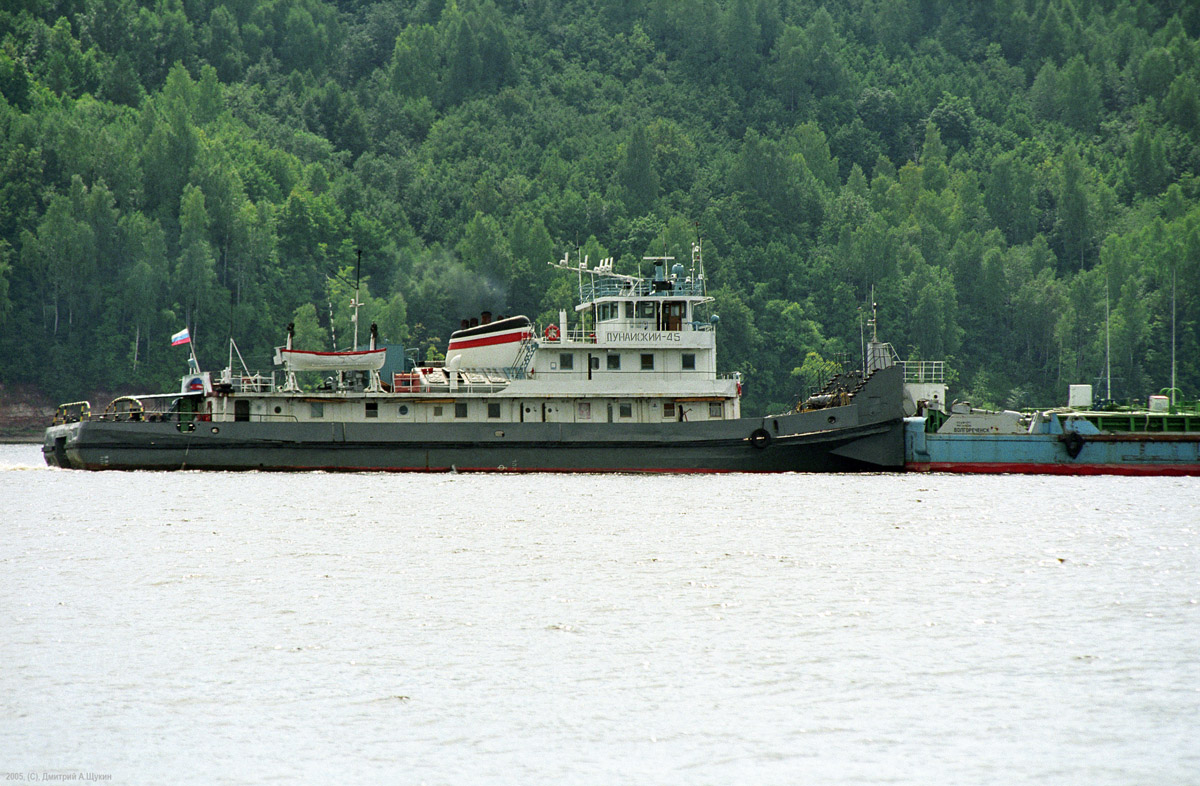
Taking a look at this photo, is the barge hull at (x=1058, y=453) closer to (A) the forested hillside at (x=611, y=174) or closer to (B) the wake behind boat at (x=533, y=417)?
(B) the wake behind boat at (x=533, y=417)

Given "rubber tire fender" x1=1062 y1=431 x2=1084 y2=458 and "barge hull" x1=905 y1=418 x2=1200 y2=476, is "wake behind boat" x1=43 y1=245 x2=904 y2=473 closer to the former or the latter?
"barge hull" x1=905 y1=418 x2=1200 y2=476

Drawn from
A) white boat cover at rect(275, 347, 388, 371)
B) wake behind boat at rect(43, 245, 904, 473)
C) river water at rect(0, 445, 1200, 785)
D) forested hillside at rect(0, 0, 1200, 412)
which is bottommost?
river water at rect(0, 445, 1200, 785)

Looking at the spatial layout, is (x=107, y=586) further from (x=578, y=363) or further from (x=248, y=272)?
(x=248, y=272)

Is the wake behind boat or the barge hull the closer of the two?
the wake behind boat

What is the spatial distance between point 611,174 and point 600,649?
4000 inches

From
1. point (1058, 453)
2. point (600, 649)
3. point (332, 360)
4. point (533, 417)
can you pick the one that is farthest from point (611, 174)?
point (600, 649)

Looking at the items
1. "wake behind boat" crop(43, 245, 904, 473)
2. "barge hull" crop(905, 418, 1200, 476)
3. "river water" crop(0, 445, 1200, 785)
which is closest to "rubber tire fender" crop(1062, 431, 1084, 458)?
"barge hull" crop(905, 418, 1200, 476)

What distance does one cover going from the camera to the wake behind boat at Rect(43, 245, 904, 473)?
3916 centimetres

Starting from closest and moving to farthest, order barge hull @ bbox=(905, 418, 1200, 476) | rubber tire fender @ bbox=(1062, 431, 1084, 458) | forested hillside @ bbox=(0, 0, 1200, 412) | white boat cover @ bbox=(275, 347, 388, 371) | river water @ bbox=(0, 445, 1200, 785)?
1. river water @ bbox=(0, 445, 1200, 785)
2. white boat cover @ bbox=(275, 347, 388, 371)
3. rubber tire fender @ bbox=(1062, 431, 1084, 458)
4. barge hull @ bbox=(905, 418, 1200, 476)
5. forested hillside @ bbox=(0, 0, 1200, 412)

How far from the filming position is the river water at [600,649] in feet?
38.3

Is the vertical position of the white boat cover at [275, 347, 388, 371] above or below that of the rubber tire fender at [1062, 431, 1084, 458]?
above

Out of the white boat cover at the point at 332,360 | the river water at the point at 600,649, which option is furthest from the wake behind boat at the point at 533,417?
the river water at the point at 600,649

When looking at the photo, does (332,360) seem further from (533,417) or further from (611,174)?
(611,174)

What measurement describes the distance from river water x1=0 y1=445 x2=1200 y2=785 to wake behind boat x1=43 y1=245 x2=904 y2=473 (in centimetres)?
963
